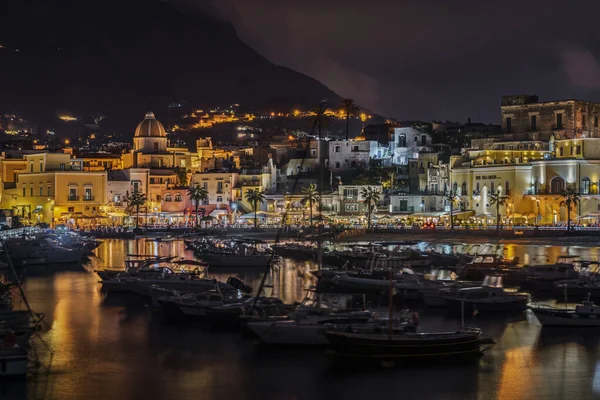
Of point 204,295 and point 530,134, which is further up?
point 530,134

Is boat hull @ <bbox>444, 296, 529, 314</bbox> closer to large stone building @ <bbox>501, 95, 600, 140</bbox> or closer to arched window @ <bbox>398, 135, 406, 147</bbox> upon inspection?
large stone building @ <bbox>501, 95, 600, 140</bbox>

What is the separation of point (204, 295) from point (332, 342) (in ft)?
31.9

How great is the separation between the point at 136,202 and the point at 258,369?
2708 inches

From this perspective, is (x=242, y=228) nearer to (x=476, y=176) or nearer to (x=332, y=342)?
(x=476, y=176)

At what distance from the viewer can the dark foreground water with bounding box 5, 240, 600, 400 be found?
92.4 ft

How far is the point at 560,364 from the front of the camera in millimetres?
31609

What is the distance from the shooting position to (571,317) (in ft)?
121

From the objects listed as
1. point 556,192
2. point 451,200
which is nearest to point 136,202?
point 451,200

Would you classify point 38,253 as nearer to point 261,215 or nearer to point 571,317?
point 261,215

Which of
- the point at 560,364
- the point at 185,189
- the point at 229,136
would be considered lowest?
the point at 560,364

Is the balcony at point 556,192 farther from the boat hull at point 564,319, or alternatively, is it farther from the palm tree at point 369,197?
the boat hull at point 564,319

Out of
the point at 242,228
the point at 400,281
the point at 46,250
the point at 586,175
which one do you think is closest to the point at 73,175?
the point at 242,228

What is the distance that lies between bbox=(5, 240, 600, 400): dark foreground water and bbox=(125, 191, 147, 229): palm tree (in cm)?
5688

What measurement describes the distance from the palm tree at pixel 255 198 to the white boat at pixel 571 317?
5606 cm
